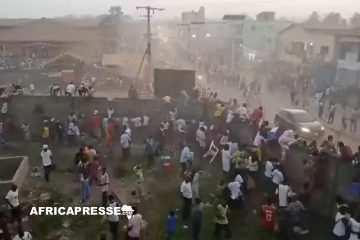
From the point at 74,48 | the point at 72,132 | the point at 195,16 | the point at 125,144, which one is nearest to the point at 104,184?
the point at 125,144

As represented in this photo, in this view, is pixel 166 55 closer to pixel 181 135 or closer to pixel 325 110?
pixel 325 110

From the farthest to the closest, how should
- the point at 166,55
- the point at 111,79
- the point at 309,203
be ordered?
the point at 166,55
the point at 111,79
the point at 309,203

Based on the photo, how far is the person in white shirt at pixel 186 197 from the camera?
11.5 metres

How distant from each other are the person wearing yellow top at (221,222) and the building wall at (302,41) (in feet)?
87.7

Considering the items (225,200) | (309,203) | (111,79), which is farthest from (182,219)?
(111,79)

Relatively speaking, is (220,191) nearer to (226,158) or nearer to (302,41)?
(226,158)

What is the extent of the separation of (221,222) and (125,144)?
6544 millimetres

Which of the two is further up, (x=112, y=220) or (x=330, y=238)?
(x=112, y=220)

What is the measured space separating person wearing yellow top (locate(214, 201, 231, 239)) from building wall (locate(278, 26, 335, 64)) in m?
26.7

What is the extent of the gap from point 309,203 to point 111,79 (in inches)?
1074

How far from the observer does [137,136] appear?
19547 mm

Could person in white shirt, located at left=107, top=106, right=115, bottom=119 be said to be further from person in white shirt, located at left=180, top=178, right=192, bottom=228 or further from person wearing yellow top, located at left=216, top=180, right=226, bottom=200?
person in white shirt, located at left=180, top=178, right=192, bottom=228

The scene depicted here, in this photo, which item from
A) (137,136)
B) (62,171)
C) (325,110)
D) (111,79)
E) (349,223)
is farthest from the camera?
(111,79)

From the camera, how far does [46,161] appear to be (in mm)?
14000
